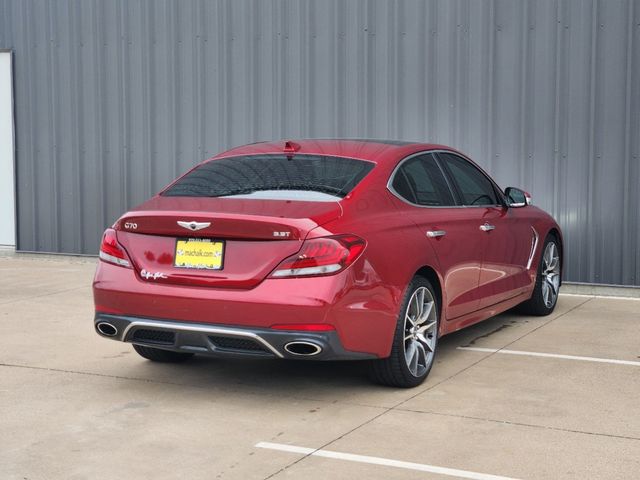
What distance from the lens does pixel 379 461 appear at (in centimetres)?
474

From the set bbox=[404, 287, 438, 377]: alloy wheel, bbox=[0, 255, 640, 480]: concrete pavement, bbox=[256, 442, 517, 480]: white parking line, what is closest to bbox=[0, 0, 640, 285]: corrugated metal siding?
bbox=[0, 255, 640, 480]: concrete pavement

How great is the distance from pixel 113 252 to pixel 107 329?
1.52 ft

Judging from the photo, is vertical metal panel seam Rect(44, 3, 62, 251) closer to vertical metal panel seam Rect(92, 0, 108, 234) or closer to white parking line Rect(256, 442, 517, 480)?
vertical metal panel seam Rect(92, 0, 108, 234)

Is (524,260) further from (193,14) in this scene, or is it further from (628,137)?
(193,14)

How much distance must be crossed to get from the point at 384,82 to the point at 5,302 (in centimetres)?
489

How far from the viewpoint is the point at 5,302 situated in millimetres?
9727

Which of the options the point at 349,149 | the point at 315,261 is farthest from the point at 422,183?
the point at 315,261

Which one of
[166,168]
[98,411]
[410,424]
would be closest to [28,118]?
[166,168]

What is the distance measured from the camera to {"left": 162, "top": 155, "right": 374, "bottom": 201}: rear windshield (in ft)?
19.7

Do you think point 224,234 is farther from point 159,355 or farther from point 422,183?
point 422,183

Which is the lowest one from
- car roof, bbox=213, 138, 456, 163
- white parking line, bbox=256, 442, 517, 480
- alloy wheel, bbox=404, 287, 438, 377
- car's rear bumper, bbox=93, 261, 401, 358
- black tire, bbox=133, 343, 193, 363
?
white parking line, bbox=256, 442, 517, 480

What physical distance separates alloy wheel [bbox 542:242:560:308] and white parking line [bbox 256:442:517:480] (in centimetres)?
443

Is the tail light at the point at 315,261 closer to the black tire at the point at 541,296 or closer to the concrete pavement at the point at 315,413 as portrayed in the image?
the concrete pavement at the point at 315,413

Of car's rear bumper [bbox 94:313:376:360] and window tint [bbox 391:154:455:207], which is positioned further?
window tint [bbox 391:154:455:207]
